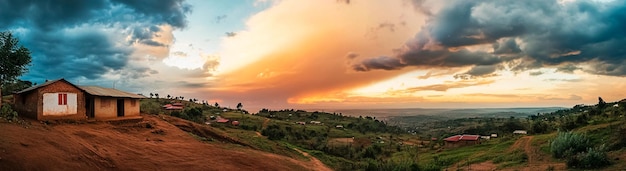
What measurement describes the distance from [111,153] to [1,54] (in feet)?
49.0

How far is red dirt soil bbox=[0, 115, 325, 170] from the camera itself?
52.5 feet

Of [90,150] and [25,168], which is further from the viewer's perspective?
[90,150]

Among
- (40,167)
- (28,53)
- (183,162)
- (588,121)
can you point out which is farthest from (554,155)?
(28,53)

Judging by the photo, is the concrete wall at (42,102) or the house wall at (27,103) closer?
the concrete wall at (42,102)

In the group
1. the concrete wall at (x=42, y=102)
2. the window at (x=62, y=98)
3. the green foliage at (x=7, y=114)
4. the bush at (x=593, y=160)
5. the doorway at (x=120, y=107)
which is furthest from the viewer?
the doorway at (x=120, y=107)

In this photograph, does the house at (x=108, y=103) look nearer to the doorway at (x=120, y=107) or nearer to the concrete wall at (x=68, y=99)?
the doorway at (x=120, y=107)

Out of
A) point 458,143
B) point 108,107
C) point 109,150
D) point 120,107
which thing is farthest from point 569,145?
point 120,107

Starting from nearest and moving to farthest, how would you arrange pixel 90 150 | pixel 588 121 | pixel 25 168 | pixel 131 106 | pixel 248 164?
pixel 25 168, pixel 90 150, pixel 248 164, pixel 131 106, pixel 588 121

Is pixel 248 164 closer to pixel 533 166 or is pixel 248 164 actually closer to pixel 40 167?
pixel 40 167

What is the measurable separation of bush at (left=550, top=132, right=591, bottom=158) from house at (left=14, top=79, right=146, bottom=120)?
3158 centimetres

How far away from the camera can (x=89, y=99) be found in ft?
92.1

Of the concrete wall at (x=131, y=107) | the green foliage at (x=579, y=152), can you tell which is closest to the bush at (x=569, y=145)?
the green foliage at (x=579, y=152)

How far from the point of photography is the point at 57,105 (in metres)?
25.2

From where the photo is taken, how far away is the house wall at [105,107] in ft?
92.6
